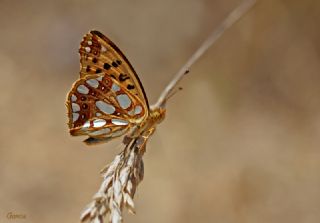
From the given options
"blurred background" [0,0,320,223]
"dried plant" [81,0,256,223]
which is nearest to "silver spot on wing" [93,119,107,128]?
"dried plant" [81,0,256,223]

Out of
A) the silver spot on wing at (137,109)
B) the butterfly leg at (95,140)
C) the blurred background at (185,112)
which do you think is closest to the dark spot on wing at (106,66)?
the silver spot on wing at (137,109)

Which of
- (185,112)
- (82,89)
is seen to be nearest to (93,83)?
(82,89)

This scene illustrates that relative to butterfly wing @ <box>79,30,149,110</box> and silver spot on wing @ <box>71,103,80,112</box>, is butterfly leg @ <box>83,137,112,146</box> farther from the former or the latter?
butterfly wing @ <box>79,30,149,110</box>

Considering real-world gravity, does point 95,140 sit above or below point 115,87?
below

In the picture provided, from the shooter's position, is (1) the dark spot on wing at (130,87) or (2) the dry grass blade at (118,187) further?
(1) the dark spot on wing at (130,87)

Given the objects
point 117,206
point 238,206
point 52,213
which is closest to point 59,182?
point 52,213

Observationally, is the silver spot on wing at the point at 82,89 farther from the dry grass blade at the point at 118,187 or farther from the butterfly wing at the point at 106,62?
the dry grass blade at the point at 118,187

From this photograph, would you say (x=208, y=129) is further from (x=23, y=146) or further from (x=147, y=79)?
(x=23, y=146)

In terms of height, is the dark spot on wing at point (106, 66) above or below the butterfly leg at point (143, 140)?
above

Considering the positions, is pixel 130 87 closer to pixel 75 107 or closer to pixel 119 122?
pixel 119 122
